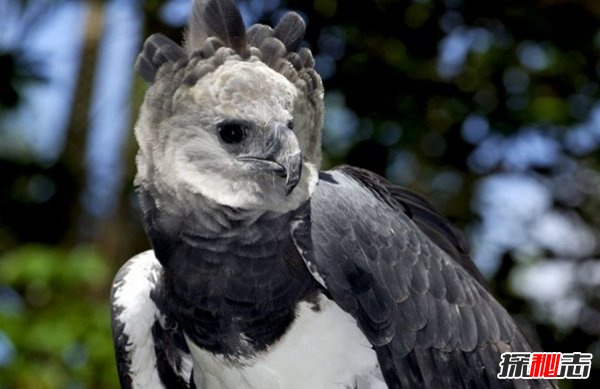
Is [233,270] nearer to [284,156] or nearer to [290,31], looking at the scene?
[284,156]

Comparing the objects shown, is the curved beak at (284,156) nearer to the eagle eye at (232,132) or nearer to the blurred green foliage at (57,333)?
the eagle eye at (232,132)

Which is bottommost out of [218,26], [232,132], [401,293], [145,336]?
[145,336]

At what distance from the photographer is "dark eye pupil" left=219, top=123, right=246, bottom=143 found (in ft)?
8.32

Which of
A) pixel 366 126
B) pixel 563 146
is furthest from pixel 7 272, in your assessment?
pixel 563 146

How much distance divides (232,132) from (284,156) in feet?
0.56

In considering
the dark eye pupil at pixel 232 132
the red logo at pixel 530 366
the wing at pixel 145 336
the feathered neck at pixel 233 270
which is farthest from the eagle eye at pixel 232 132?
the red logo at pixel 530 366

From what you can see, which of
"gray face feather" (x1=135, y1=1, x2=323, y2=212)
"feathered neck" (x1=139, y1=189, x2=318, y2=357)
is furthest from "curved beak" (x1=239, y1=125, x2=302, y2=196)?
"feathered neck" (x1=139, y1=189, x2=318, y2=357)

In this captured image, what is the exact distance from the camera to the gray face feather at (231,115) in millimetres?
2502

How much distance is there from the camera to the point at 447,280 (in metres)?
2.84

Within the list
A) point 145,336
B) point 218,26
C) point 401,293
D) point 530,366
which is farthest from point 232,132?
point 530,366

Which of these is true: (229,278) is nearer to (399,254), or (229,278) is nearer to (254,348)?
(254,348)

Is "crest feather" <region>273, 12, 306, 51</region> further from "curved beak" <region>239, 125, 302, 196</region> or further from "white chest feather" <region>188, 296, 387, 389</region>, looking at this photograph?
"white chest feather" <region>188, 296, 387, 389</region>

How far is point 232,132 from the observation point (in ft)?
8.35

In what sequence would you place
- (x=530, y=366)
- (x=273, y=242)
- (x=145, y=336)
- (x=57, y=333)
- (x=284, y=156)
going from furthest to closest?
(x=57, y=333) → (x=145, y=336) → (x=530, y=366) → (x=273, y=242) → (x=284, y=156)
